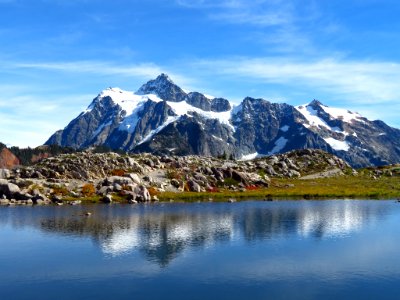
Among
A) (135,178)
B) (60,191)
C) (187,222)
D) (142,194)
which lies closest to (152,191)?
(135,178)

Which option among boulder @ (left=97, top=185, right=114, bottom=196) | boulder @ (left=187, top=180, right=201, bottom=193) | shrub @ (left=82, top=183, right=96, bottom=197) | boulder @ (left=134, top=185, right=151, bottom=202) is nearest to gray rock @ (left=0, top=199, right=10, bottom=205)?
shrub @ (left=82, top=183, right=96, bottom=197)

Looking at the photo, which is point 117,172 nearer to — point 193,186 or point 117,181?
point 117,181

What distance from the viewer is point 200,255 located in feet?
254

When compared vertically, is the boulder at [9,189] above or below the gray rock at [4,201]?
above

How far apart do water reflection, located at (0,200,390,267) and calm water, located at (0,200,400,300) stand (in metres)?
0.24

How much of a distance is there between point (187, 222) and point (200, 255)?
36577 mm

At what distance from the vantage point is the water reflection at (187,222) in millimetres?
89312

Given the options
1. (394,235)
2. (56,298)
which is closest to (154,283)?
(56,298)

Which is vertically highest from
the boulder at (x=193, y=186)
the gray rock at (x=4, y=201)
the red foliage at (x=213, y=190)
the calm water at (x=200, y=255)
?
the boulder at (x=193, y=186)

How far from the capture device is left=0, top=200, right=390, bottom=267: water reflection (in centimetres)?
8931

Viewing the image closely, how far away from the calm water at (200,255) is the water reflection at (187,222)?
9.5 inches

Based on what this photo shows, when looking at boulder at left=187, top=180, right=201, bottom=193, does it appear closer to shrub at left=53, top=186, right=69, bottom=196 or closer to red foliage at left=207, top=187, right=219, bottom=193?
red foliage at left=207, top=187, right=219, bottom=193

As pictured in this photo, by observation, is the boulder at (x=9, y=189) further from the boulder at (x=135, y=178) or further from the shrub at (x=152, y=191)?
the shrub at (x=152, y=191)

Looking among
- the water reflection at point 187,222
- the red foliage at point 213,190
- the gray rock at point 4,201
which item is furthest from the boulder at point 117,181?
the gray rock at point 4,201
